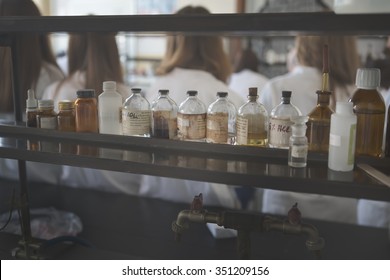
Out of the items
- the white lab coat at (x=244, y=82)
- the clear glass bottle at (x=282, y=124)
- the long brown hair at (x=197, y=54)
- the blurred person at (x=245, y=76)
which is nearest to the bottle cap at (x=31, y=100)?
Answer: the clear glass bottle at (x=282, y=124)

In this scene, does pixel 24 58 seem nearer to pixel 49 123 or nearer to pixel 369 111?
pixel 49 123

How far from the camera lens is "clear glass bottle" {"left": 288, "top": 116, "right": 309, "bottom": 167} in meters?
0.77

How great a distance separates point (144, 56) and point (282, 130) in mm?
3779

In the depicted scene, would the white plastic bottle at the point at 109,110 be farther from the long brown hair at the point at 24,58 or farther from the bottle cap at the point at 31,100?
the long brown hair at the point at 24,58

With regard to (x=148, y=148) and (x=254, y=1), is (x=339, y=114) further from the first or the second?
(x=254, y=1)

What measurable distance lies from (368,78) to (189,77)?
1.04m

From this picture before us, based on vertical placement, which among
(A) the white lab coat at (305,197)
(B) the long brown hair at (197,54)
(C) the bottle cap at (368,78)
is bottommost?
(A) the white lab coat at (305,197)

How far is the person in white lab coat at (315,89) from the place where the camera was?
5.40 ft

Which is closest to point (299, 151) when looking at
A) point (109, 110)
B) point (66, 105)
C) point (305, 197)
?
Answer: point (109, 110)

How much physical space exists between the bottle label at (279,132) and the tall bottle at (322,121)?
0.05 metres

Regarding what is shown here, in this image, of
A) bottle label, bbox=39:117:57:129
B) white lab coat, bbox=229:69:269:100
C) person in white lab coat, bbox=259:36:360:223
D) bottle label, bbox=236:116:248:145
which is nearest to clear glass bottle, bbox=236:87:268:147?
bottle label, bbox=236:116:248:145

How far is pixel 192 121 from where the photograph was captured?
2.93ft

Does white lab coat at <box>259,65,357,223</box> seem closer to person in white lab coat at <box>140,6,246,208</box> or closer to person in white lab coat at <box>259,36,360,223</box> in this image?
Result: person in white lab coat at <box>259,36,360,223</box>
